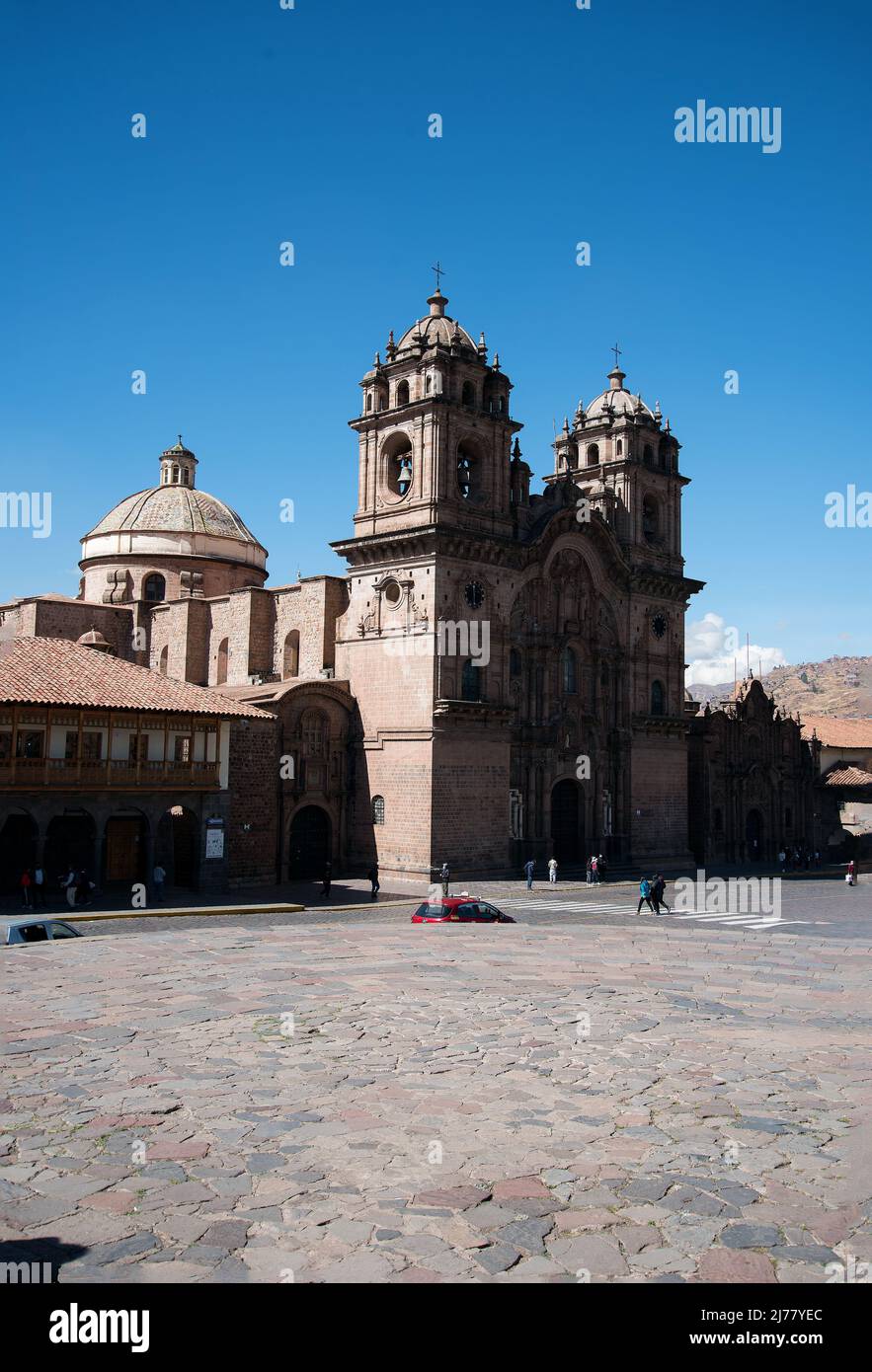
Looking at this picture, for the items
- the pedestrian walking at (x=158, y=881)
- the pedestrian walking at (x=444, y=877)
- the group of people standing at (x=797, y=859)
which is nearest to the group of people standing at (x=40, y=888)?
the pedestrian walking at (x=158, y=881)

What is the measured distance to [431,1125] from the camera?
9281 millimetres

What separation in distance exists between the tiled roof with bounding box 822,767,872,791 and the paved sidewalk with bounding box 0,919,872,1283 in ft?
158

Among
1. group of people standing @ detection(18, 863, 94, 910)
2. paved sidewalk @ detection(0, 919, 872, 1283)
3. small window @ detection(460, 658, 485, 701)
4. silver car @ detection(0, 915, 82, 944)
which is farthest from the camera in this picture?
small window @ detection(460, 658, 485, 701)

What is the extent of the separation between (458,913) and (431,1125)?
16.8 meters

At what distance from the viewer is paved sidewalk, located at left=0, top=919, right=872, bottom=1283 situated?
693 cm

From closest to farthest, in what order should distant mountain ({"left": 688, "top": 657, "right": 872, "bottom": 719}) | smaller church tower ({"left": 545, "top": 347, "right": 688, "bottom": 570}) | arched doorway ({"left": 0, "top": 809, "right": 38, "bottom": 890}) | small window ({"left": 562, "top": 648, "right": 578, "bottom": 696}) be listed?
arched doorway ({"left": 0, "top": 809, "right": 38, "bottom": 890})
small window ({"left": 562, "top": 648, "right": 578, "bottom": 696})
smaller church tower ({"left": 545, "top": 347, "right": 688, "bottom": 570})
distant mountain ({"left": 688, "top": 657, "right": 872, "bottom": 719})

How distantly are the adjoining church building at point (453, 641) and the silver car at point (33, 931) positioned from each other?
48.8 ft

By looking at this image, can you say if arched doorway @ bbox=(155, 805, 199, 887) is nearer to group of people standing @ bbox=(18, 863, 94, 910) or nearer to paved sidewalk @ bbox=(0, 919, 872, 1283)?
group of people standing @ bbox=(18, 863, 94, 910)

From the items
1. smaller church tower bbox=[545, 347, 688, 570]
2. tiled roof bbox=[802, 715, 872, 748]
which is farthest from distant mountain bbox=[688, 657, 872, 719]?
smaller church tower bbox=[545, 347, 688, 570]

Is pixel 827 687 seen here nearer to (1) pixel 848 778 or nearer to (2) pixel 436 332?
(1) pixel 848 778

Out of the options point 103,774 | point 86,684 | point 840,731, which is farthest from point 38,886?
point 840,731

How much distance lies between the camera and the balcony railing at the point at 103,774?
29.5 meters
